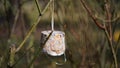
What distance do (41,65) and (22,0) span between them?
4.15 ft

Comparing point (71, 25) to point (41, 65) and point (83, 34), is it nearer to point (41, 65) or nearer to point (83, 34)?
point (83, 34)

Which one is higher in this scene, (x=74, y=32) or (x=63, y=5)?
(x=63, y=5)

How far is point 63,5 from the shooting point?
9.64 feet

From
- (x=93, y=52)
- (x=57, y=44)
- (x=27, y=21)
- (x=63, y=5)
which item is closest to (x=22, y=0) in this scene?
(x=63, y=5)

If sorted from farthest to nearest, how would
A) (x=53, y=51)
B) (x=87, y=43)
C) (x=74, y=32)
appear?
(x=74, y=32) → (x=87, y=43) → (x=53, y=51)

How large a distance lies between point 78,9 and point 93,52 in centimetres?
41

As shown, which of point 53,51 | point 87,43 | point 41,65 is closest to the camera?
point 53,51

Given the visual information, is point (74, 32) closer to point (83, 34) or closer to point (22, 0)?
point (83, 34)

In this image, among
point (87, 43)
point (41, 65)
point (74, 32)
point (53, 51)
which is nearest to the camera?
point (53, 51)

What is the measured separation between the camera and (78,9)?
308 centimetres

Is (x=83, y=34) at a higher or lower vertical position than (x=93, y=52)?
higher

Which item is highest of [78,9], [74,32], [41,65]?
[78,9]

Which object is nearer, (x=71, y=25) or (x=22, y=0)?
→ (x=22, y=0)

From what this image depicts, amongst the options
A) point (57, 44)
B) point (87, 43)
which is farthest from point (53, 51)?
point (87, 43)
